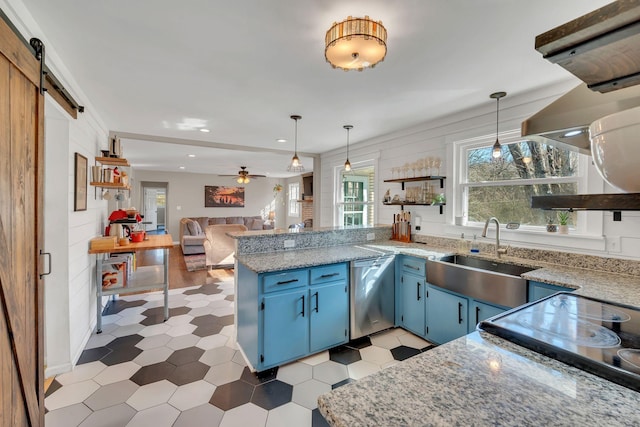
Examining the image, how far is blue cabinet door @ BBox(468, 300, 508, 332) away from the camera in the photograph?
2232 millimetres

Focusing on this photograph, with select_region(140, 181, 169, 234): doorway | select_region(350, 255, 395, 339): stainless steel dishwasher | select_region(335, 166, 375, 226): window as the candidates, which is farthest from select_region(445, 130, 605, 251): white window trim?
select_region(140, 181, 169, 234): doorway

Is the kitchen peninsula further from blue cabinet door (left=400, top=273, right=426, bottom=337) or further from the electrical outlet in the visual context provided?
the electrical outlet

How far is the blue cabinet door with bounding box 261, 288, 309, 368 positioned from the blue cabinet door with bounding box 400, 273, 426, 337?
1130 millimetres

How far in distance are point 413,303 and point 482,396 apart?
2305 mm

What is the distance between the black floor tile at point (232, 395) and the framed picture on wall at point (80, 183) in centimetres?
→ 193

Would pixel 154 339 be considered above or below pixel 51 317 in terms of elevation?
below

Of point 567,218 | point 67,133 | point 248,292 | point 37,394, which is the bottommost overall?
point 37,394

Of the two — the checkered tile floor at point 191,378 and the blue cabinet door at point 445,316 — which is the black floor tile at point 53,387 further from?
the blue cabinet door at point 445,316

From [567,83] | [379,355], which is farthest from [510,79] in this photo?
[379,355]

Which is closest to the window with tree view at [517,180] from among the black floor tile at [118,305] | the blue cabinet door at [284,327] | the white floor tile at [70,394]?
the blue cabinet door at [284,327]

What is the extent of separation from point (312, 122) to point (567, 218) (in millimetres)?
2843

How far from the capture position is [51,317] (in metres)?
2.25

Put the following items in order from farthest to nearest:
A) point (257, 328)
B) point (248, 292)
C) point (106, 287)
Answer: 1. point (106, 287)
2. point (248, 292)
3. point (257, 328)

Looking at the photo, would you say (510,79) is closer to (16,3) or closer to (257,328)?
(257,328)
